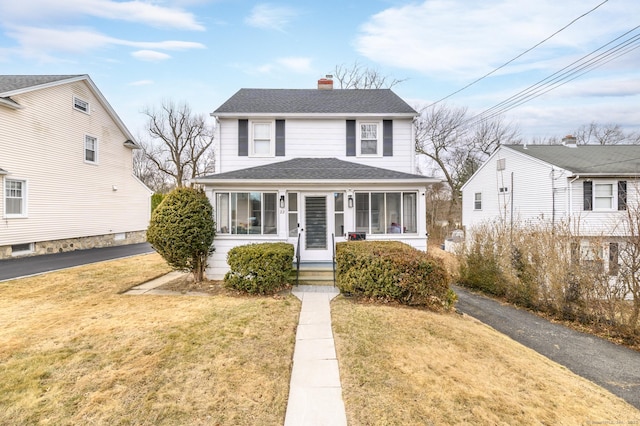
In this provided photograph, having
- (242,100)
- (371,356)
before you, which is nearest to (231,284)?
(371,356)

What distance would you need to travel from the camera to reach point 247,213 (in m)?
9.12

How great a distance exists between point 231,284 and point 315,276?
2467 mm

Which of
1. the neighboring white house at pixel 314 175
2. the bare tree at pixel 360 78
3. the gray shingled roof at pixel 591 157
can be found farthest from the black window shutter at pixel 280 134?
the bare tree at pixel 360 78

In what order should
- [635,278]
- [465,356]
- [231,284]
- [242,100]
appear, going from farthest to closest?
[242,100]
[231,284]
[635,278]
[465,356]

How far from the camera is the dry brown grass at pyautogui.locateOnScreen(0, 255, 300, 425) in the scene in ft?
9.74

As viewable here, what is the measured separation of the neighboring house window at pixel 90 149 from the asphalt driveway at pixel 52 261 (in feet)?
16.0

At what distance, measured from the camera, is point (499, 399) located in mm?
3389

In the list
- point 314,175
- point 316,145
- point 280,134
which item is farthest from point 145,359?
point 316,145

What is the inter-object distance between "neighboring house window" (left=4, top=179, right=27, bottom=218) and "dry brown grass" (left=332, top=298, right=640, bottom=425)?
1440 cm

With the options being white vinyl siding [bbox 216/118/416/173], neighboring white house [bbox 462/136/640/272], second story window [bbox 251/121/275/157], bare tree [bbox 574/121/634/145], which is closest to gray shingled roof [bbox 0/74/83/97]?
white vinyl siding [bbox 216/118/416/173]

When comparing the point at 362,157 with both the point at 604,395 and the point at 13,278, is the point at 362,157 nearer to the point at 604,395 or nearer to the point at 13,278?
the point at 604,395

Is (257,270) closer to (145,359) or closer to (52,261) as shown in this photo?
(145,359)

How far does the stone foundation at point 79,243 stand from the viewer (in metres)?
12.0

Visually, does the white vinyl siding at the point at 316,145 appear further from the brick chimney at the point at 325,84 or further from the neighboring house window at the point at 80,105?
the neighboring house window at the point at 80,105
